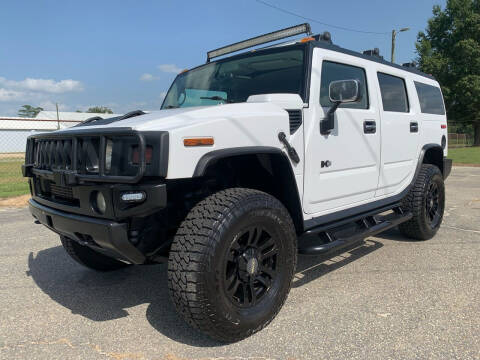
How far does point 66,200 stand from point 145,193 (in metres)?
0.78

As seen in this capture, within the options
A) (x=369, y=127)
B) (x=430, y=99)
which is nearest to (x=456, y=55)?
(x=430, y=99)

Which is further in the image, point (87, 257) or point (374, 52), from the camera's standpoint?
point (374, 52)

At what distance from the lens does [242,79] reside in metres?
3.34

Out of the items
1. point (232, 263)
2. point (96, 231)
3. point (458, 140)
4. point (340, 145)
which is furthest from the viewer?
point (458, 140)

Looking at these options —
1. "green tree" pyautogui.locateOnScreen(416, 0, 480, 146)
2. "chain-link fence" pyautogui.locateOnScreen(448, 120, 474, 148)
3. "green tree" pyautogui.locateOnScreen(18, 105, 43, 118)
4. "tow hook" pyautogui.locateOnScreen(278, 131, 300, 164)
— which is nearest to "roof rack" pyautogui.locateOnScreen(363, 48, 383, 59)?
"tow hook" pyautogui.locateOnScreen(278, 131, 300, 164)

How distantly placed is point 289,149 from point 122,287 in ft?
6.34

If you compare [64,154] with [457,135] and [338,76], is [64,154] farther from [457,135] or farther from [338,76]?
[457,135]

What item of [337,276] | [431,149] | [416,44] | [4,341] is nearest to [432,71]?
[416,44]

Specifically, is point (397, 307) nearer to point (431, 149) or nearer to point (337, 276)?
point (337, 276)

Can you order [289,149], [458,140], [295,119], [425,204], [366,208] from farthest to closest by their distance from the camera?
[458,140]
[425,204]
[366,208]
[295,119]
[289,149]

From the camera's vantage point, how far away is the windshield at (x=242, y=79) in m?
3.07

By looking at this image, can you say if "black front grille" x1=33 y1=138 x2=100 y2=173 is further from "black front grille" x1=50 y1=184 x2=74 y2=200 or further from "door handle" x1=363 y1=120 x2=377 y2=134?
"door handle" x1=363 y1=120 x2=377 y2=134

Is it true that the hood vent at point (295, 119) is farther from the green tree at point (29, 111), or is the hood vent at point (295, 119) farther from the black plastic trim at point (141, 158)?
the green tree at point (29, 111)

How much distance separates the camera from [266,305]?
2.54m
